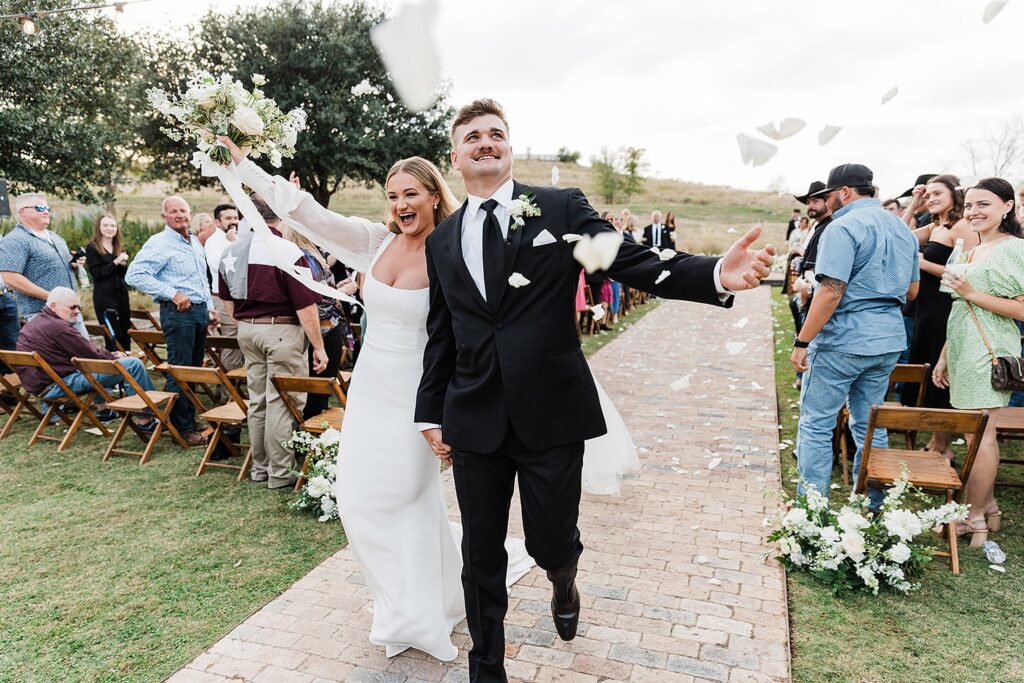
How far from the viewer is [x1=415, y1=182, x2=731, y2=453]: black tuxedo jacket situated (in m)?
2.65

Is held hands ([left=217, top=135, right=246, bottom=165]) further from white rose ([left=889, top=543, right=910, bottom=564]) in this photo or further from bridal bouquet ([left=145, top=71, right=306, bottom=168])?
white rose ([left=889, top=543, right=910, bottom=564])

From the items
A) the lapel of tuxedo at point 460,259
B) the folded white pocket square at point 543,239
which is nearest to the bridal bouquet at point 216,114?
the lapel of tuxedo at point 460,259

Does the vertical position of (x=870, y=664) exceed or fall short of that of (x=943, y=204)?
it falls short

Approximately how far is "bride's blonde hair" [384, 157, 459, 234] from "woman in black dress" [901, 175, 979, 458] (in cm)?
409

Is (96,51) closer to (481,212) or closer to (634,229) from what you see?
(634,229)

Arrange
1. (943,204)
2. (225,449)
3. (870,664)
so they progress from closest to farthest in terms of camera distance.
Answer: (870,664), (943,204), (225,449)

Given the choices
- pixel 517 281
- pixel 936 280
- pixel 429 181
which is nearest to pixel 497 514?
pixel 517 281

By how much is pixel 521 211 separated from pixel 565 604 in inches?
73.8

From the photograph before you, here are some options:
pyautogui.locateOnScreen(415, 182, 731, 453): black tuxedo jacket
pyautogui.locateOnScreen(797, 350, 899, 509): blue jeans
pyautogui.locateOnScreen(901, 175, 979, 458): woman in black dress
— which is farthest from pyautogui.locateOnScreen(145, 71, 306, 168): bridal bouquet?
pyautogui.locateOnScreen(901, 175, 979, 458): woman in black dress

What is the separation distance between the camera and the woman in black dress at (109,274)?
850 centimetres

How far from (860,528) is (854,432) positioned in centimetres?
93

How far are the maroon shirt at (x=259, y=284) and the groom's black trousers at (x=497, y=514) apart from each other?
2921 mm

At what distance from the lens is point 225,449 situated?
20.9ft

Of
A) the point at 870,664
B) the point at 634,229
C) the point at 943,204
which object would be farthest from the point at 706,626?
the point at 634,229
